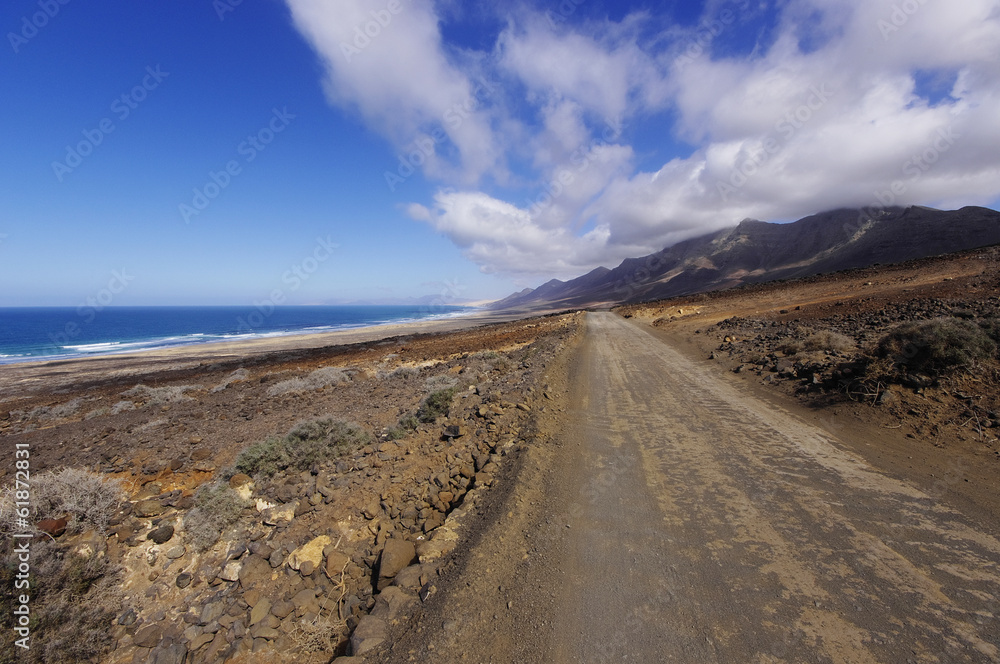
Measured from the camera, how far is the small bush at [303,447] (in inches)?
233

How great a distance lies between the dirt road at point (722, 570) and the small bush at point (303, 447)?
3.40 metres

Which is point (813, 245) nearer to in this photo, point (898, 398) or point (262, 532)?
point (898, 398)

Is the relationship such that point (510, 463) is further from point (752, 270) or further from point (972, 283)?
point (752, 270)

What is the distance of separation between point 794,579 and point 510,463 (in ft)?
11.3

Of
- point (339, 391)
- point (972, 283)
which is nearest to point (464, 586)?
point (339, 391)

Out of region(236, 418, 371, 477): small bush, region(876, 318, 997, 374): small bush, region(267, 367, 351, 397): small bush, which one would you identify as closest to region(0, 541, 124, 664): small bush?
region(236, 418, 371, 477): small bush

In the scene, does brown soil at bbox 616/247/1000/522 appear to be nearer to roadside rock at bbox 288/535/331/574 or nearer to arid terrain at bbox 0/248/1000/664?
arid terrain at bbox 0/248/1000/664

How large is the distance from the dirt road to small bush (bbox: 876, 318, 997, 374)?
3.23 metres

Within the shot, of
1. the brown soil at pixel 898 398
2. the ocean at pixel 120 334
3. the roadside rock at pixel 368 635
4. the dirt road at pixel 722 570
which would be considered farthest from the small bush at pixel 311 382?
the ocean at pixel 120 334

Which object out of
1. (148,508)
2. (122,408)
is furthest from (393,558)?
(122,408)

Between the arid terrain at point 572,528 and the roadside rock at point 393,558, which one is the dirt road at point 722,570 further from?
the roadside rock at point 393,558

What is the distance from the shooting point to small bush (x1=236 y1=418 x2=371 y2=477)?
5.91 m

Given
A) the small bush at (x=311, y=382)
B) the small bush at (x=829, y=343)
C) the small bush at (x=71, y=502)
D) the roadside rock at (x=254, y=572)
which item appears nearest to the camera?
the roadside rock at (x=254, y=572)

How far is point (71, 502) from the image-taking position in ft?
14.9
